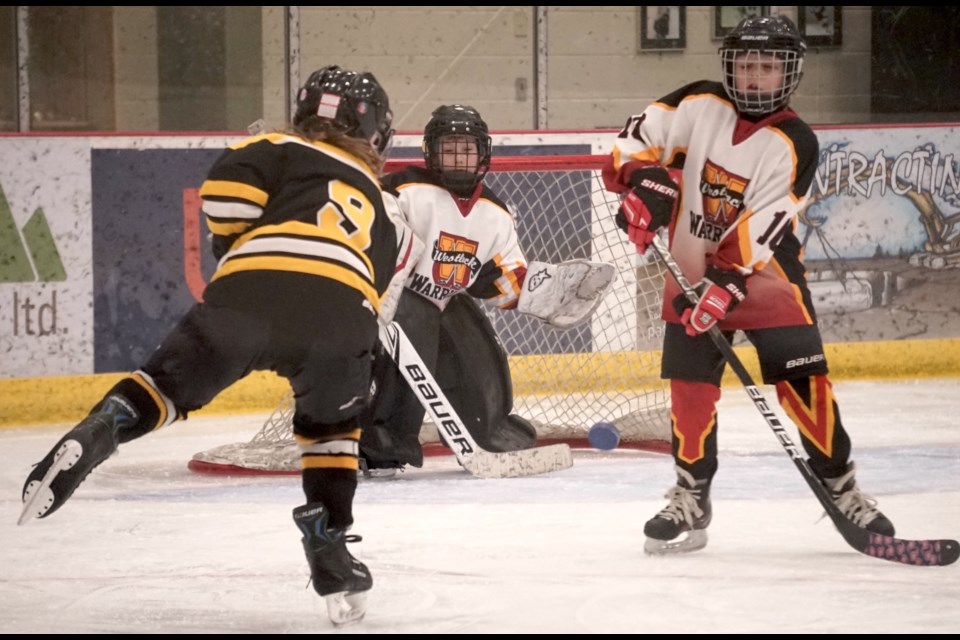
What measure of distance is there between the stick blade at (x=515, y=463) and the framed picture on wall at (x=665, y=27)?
10.7 ft

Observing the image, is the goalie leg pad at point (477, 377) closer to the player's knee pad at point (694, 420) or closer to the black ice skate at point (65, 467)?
the player's knee pad at point (694, 420)

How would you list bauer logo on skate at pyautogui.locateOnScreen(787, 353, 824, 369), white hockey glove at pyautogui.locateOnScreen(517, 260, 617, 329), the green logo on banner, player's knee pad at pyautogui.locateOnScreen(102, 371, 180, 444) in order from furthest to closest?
the green logo on banner, white hockey glove at pyautogui.locateOnScreen(517, 260, 617, 329), bauer logo on skate at pyautogui.locateOnScreen(787, 353, 824, 369), player's knee pad at pyautogui.locateOnScreen(102, 371, 180, 444)

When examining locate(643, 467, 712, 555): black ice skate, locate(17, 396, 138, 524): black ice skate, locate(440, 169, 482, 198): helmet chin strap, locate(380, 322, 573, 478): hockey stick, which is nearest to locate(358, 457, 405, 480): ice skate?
locate(380, 322, 573, 478): hockey stick

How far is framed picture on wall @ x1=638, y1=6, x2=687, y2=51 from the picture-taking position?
6824 millimetres

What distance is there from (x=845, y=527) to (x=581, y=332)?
2.06 meters

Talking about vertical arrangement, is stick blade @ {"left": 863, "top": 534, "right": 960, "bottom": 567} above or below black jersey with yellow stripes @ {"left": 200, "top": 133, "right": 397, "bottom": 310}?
below

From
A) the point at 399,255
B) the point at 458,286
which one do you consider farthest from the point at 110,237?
the point at 399,255

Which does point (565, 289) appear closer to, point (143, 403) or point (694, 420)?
point (694, 420)

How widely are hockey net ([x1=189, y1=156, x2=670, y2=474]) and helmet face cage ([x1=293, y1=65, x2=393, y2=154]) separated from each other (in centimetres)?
176

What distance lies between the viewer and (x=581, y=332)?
4.95m

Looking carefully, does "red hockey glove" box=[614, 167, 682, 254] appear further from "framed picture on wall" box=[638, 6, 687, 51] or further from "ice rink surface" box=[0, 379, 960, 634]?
"framed picture on wall" box=[638, 6, 687, 51]

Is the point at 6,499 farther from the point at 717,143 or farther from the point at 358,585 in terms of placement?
the point at 717,143

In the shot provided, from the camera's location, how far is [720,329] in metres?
3.10

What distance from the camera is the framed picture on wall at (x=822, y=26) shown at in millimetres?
6855
